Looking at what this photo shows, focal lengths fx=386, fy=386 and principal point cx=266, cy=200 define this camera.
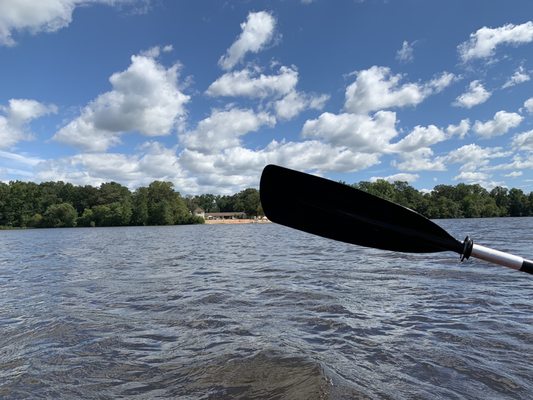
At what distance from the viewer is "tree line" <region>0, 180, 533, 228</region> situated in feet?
332

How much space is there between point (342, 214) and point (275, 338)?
276 cm

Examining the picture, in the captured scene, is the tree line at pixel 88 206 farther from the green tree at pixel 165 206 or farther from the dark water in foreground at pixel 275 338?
A: the dark water in foreground at pixel 275 338

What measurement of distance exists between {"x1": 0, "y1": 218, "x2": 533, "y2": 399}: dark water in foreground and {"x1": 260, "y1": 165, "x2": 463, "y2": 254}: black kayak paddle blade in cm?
161

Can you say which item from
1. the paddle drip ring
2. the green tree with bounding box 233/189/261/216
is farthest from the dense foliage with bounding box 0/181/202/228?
the paddle drip ring

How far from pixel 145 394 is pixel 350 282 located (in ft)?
22.6

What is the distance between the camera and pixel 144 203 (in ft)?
355

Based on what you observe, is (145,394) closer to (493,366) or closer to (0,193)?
(493,366)

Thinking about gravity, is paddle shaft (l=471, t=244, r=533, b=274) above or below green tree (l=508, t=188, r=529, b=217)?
below

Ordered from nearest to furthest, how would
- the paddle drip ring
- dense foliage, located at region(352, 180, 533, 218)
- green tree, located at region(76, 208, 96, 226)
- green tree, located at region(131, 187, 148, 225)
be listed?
the paddle drip ring → green tree, located at region(76, 208, 96, 226) → green tree, located at region(131, 187, 148, 225) → dense foliage, located at region(352, 180, 533, 218)

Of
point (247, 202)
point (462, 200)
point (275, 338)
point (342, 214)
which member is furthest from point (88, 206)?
point (342, 214)

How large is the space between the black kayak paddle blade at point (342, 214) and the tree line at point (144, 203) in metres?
107

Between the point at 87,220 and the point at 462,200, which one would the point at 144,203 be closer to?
the point at 87,220

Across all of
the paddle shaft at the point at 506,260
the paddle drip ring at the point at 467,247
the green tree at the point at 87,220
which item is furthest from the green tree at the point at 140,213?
the paddle shaft at the point at 506,260

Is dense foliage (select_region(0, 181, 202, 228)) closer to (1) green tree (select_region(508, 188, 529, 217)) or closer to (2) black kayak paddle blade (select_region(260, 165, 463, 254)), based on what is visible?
(1) green tree (select_region(508, 188, 529, 217))
